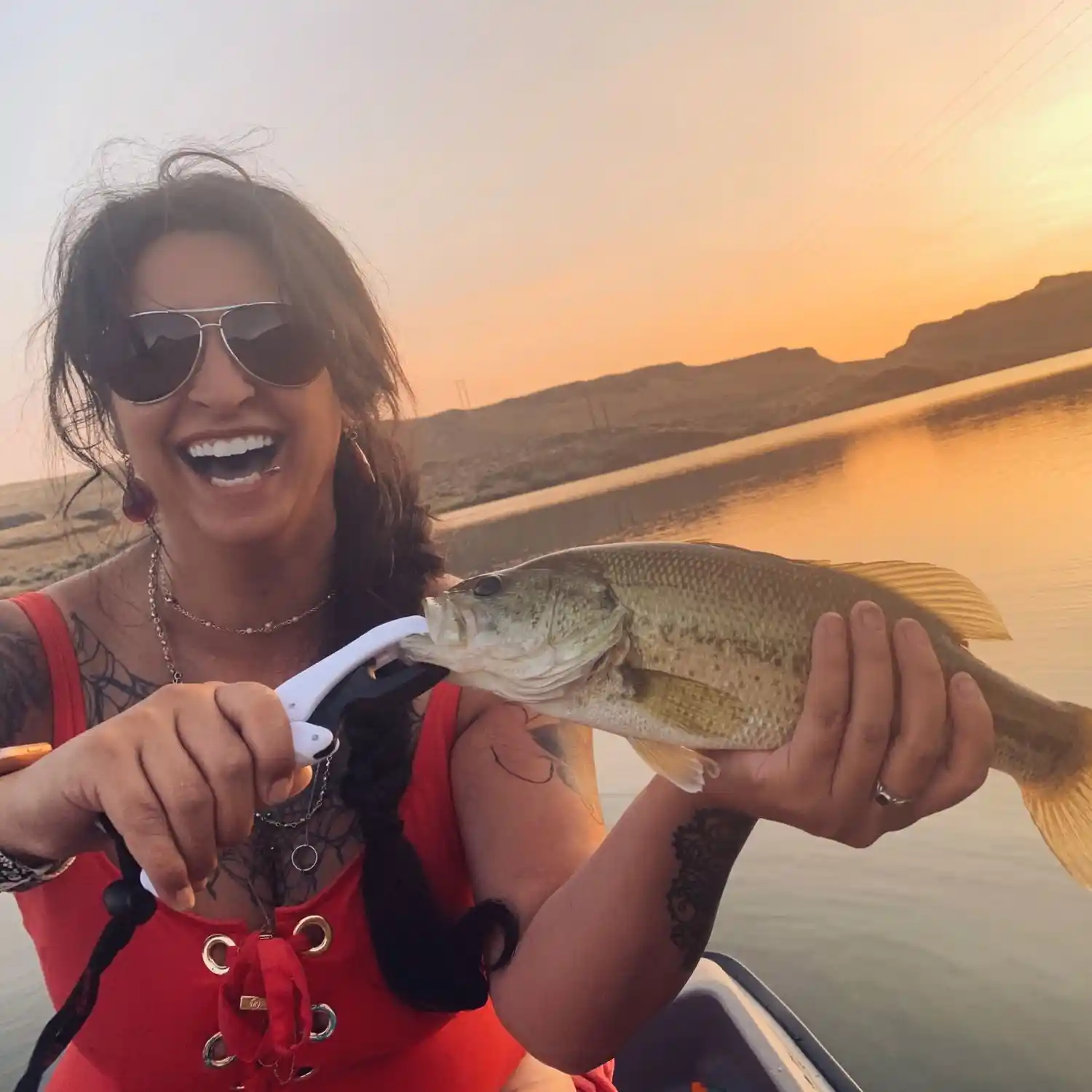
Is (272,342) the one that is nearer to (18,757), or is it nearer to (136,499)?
(136,499)

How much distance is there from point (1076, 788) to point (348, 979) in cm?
127

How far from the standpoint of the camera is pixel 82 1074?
5.37 feet

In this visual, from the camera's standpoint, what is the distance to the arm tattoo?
1.58 m

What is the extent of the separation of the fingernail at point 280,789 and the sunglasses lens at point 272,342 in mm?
878

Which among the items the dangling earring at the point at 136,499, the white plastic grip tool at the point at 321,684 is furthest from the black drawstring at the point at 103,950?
the dangling earring at the point at 136,499

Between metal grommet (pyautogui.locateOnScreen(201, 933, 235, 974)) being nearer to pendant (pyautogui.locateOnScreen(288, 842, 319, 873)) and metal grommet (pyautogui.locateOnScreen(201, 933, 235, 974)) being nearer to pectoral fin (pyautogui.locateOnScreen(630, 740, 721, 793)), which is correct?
pendant (pyautogui.locateOnScreen(288, 842, 319, 873))

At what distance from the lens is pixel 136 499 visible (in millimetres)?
1689

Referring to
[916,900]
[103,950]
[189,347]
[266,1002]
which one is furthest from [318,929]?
[916,900]

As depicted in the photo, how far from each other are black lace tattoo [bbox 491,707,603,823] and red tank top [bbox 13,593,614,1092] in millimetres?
165

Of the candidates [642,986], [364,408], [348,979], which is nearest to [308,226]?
[364,408]

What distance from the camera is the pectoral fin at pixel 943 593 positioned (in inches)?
52.1

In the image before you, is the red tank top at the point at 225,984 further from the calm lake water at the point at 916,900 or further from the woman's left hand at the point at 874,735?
the calm lake water at the point at 916,900

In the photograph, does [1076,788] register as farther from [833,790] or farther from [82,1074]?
[82,1074]

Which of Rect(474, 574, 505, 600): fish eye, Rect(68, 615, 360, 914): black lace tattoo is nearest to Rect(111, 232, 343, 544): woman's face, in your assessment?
Rect(68, 615, 360, 914): black lace tattoo
